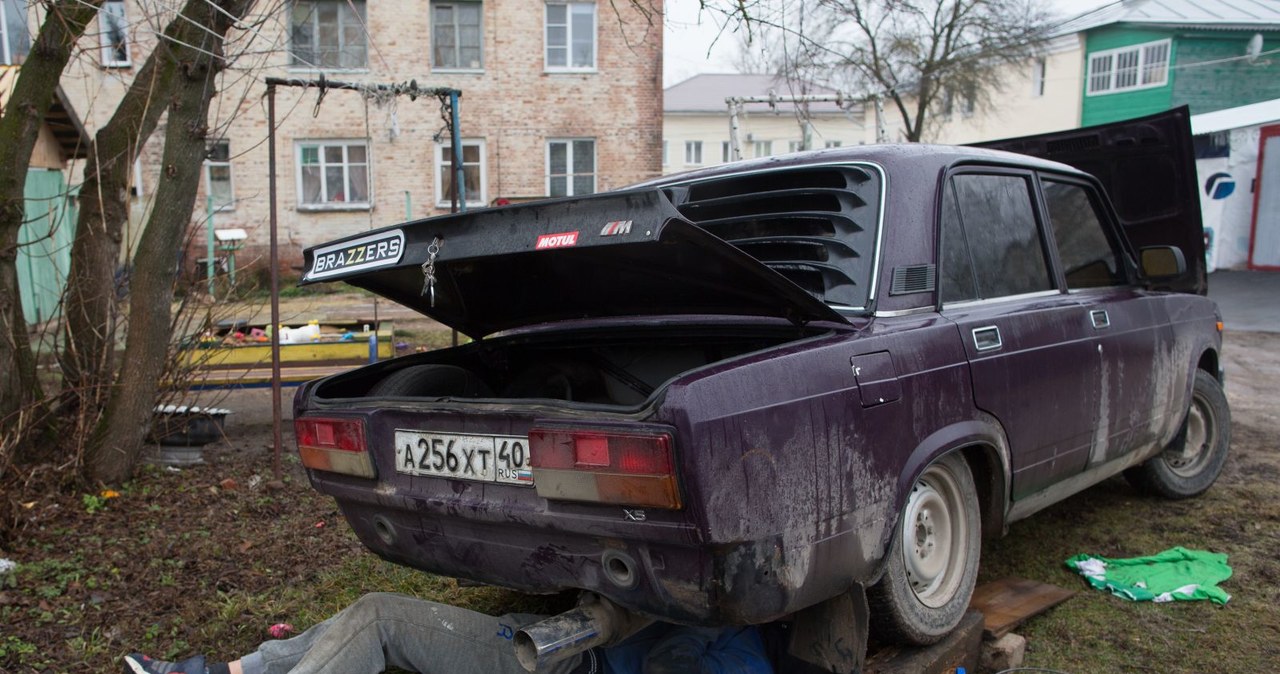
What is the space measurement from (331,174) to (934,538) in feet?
61.2

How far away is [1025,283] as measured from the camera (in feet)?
11.4

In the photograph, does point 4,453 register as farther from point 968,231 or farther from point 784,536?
point 968,231

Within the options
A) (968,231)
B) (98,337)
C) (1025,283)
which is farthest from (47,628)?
(1025,283)

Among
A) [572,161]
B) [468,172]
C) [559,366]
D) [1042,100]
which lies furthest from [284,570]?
[1042,100]

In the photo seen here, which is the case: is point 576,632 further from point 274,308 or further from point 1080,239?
point 274,308

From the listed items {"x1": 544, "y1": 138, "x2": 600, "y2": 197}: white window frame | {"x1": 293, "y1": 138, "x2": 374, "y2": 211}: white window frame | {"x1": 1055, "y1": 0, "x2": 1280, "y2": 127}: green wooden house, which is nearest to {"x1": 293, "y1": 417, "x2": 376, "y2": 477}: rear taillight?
{"x1": 293, "y1": 138, "x2": 374, "y2": 211}: white window frame

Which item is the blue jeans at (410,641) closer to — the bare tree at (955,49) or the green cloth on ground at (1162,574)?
the green cloth on ground at (1162,574)

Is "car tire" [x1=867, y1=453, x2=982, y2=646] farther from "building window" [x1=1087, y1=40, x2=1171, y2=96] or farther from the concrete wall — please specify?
"building window" [x1=1087, y1=40, x2=1171, y2=96]

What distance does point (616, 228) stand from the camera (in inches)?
86.1

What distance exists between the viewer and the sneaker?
273 centimetres

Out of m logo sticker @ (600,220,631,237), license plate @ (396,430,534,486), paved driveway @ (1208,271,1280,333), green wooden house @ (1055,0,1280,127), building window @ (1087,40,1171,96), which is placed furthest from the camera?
building window @ (1087,40,1171,96)

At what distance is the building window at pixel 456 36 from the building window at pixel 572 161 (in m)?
2.39

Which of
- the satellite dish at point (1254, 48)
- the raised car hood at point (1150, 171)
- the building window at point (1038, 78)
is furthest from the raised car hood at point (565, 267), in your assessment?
the building window at point (1038, 78)

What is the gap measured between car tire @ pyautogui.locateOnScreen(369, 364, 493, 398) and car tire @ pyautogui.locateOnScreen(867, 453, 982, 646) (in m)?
1.47
